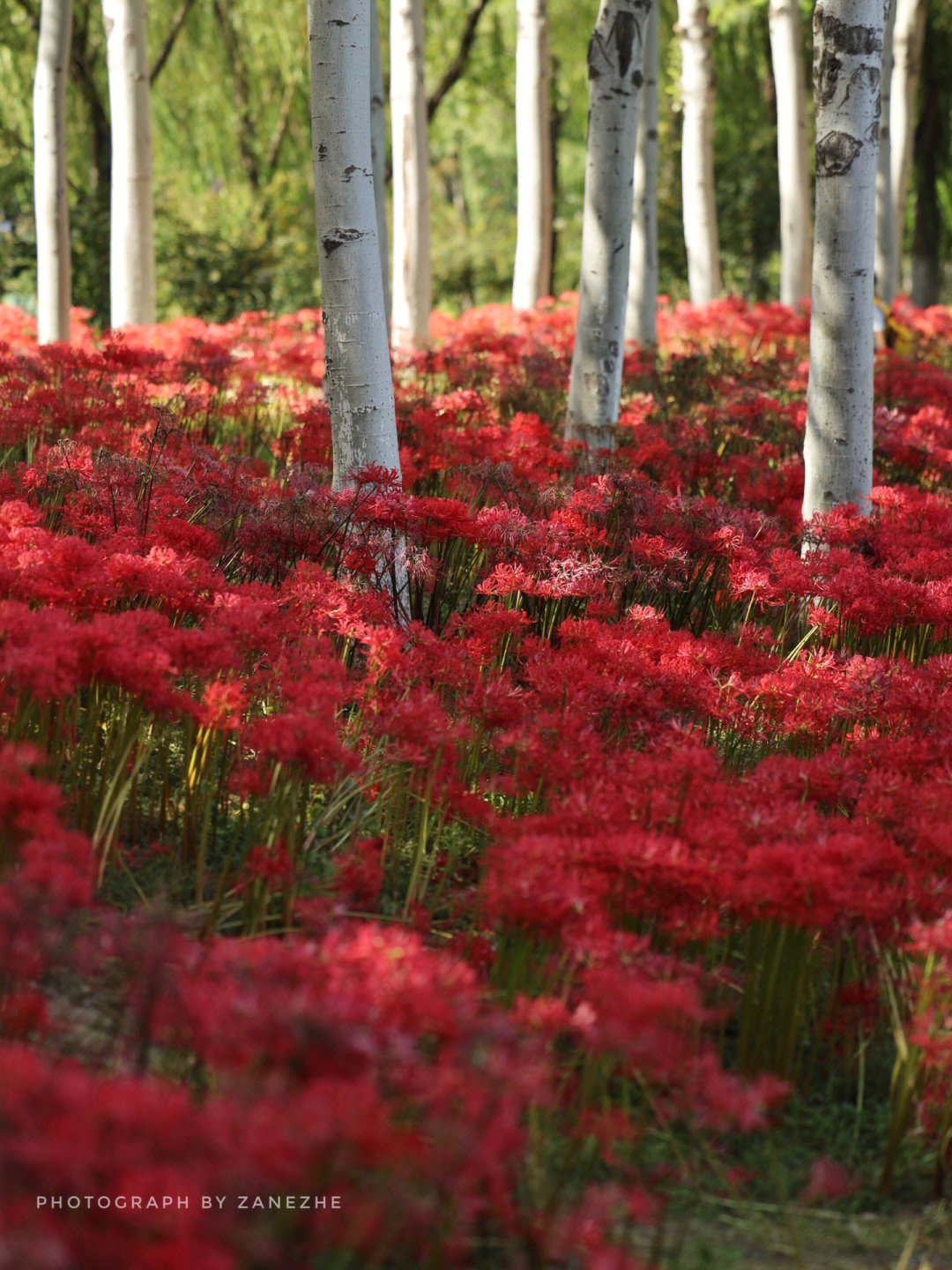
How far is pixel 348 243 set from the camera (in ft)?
14.7

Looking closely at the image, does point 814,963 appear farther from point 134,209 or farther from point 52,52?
point 52,52

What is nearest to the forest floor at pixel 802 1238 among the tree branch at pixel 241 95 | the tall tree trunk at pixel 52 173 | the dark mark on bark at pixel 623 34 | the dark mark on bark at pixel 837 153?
the dark mark on bark at pixel 837 153

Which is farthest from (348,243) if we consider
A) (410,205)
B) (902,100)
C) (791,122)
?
(902,100)

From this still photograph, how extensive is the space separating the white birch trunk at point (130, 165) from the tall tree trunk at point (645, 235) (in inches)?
154

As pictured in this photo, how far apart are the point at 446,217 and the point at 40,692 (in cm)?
2023

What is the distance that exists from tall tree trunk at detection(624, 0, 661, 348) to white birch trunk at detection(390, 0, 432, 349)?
5.81ft

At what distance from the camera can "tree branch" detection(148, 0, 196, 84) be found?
52.3 ft

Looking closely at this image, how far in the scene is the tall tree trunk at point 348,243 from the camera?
437cm

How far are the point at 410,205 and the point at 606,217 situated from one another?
14.0ft

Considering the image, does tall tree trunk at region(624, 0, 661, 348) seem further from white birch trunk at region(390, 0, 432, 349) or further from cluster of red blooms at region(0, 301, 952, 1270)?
cluster of red blooms at region(0, 301, 952, 1270)

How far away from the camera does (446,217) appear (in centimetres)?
2133

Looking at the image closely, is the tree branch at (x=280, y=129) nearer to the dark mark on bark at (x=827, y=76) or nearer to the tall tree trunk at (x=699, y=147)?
the tall tree trunk at (x=699, y=147)

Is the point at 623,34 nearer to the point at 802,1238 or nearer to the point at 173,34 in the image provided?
the point at 802,1238

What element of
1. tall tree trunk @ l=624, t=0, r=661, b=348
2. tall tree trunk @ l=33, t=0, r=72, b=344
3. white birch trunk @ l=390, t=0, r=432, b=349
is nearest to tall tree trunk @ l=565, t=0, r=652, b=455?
tall tree trunk @ l=624, t=0, r=661, b=348
